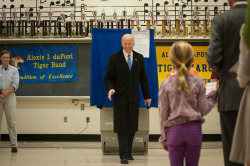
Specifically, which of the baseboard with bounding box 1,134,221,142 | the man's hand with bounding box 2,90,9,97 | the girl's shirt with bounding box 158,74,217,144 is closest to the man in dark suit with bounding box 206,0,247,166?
the girl's shirt with bounding box 158,74,217,144

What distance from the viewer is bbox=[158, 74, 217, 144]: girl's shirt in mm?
2535

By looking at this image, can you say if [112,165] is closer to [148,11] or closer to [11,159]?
[11,159]

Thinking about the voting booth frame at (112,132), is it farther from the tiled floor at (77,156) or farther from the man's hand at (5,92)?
the man's hand at (5,92)

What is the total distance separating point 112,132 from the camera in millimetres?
5488

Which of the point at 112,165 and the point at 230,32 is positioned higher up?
the point at 230,32

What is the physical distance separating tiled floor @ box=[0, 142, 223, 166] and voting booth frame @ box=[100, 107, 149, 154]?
18 centimetres

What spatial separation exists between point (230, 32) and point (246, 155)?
993 millimetres

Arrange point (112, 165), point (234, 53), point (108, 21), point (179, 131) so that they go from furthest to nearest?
point (108, 21)
point (112, 165)
point (234, 53)
point (179, 131)

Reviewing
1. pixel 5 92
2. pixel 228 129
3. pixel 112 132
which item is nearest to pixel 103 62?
pixel 112 132

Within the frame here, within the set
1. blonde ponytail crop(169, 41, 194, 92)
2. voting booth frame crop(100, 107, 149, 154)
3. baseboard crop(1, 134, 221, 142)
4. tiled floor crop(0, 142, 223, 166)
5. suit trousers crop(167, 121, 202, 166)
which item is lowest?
baseboard crop(1, 134, 221, 142)

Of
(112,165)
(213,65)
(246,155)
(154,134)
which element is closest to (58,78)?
(154,134)

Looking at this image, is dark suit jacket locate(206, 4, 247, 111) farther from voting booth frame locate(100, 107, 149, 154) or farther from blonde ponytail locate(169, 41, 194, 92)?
voting booth frame locate(100, 107, 149, 154)

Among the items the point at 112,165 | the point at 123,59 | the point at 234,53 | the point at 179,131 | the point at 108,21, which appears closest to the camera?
the point at 179,131

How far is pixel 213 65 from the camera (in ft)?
8.91
